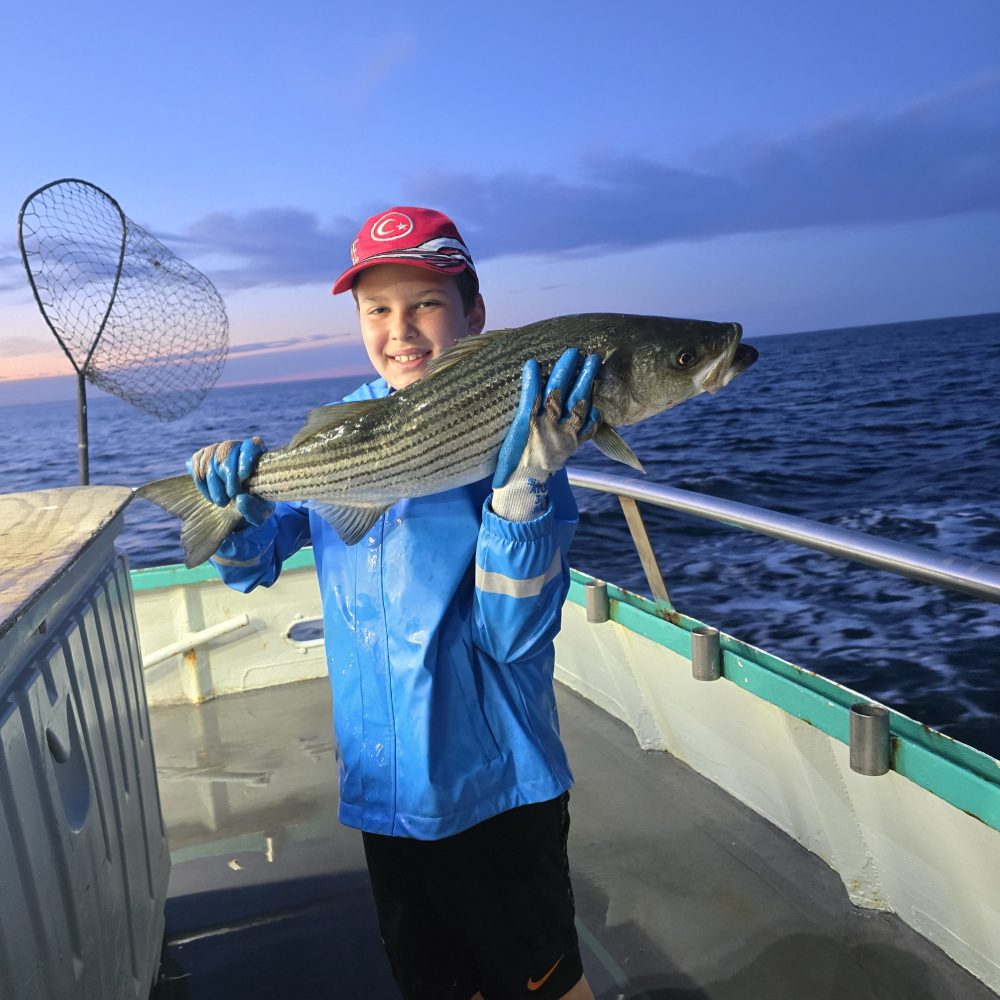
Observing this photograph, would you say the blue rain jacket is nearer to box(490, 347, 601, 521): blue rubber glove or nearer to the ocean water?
box(490, 347, 601, 521): blue rubber glove

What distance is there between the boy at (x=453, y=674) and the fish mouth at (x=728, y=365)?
1.11ft

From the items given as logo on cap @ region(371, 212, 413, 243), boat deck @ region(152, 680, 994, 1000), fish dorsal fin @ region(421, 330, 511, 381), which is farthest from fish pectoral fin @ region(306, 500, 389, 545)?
boat deck @ region(152, 680, 994, 1000)

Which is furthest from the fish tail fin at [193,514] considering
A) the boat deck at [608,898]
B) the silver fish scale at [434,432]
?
the boat deck at [608,898]

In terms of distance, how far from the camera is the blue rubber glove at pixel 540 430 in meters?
2.12

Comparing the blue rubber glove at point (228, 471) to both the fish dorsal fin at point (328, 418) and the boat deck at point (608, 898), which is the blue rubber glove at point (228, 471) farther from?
the boat deck at point (608, 898)

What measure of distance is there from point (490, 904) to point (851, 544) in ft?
4.90

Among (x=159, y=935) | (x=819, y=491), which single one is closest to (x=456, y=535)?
(x=159, y=935)

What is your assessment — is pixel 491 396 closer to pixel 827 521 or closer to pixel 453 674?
pixel 453 674

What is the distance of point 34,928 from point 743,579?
422 inches

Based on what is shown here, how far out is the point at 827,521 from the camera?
1375 cm

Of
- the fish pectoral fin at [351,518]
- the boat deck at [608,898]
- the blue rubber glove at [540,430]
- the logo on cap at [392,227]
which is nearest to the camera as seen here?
the blue rubber glove at [540,430]

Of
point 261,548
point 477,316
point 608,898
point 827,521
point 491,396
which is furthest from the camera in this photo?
point 827,521

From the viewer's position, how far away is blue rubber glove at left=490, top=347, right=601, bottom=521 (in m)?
2.12

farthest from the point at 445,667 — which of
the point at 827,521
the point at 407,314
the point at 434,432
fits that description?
the point at 827,521
